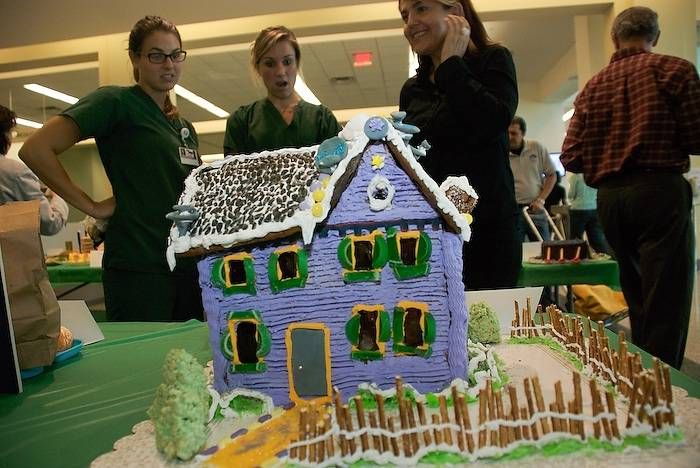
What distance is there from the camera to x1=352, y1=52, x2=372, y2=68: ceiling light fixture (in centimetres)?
721

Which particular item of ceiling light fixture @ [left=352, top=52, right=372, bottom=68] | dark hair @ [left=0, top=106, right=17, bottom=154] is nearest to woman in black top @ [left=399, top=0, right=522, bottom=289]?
dark hair @ [left=0, top=106, right=17, bottom=154]

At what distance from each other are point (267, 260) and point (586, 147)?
173 cm

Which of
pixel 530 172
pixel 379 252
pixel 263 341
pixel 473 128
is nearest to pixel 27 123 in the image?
pixel 530 172

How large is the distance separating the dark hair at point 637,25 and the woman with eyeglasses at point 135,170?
5.87 feet

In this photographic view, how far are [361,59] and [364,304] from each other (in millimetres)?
6871

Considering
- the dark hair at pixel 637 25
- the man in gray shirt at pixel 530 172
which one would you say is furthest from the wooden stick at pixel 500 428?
the man in gray shirt at pixel 530 172

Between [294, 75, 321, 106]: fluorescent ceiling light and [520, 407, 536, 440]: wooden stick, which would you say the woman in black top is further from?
[294, 75, 321, 106]: fluorescent ceiling light

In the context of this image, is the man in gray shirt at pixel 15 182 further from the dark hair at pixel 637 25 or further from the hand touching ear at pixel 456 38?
the dark hair at pixel 637 25

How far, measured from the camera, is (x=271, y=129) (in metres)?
1.89

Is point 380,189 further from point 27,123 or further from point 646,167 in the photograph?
point 27,123

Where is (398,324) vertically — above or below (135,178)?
below

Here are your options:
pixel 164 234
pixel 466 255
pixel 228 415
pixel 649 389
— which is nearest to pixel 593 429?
pixel 649 389

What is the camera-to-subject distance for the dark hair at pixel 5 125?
2371 millimetres

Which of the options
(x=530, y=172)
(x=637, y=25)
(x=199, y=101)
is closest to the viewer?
(x=637, y=25)
